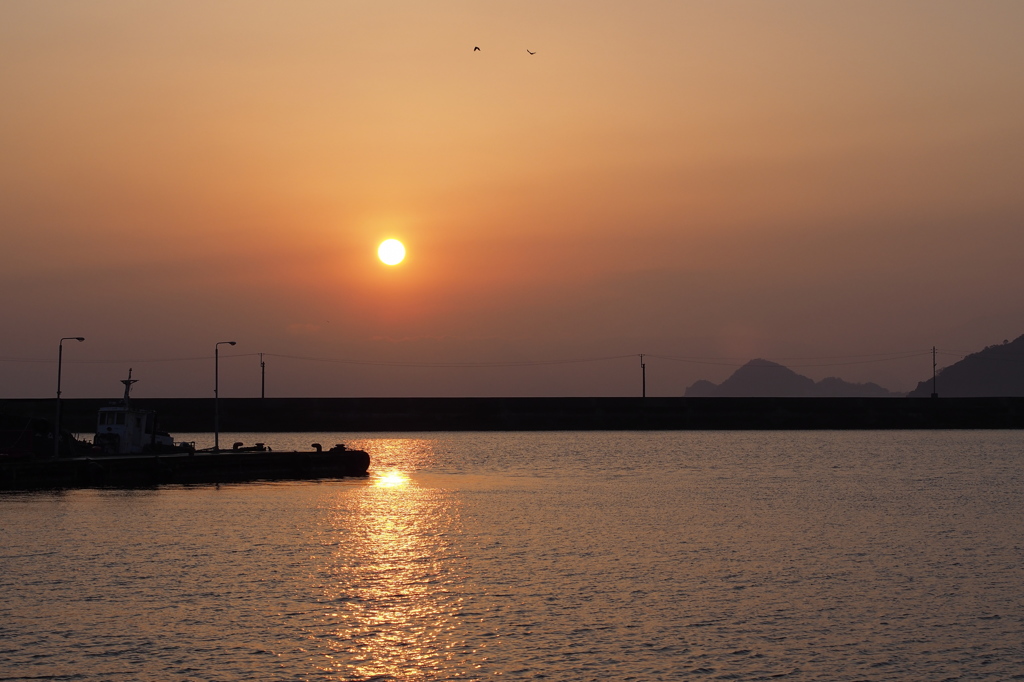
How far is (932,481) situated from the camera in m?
91.5

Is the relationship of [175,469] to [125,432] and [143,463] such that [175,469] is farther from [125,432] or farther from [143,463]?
[125,432]

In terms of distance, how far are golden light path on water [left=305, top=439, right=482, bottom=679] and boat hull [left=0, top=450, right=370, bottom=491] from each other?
22.1 metres

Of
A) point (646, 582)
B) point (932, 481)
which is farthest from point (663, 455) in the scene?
point (646, 582)

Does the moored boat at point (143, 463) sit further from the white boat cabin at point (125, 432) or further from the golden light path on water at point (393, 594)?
the golden light path on water at point (393, 594)

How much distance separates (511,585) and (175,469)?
175ft

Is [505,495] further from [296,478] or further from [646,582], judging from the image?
[646,582]

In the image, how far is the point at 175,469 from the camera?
8419 cm

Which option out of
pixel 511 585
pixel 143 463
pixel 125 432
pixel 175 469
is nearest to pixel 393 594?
pixel 511 585

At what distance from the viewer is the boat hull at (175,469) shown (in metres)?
75.2

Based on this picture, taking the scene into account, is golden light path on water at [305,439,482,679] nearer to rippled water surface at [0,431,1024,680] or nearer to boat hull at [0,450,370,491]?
rippled water surface at [0,431,1024,680]

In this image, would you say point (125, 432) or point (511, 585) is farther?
point (125, 432)

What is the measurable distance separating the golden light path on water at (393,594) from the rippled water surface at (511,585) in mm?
136

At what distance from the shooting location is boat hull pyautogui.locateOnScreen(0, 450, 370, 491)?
247 feet

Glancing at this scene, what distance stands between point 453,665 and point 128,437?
222 feet
